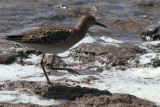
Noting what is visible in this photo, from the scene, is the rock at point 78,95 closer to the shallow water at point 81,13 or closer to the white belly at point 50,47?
the white belly at point 50,47

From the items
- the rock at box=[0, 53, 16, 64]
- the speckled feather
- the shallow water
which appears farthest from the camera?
the shallow water

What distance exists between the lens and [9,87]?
5246mm

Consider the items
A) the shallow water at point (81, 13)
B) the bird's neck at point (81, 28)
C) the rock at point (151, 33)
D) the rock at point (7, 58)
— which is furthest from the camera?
the shallow water at point (81, 13)

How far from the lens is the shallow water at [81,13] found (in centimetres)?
930

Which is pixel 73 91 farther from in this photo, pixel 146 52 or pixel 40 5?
pixel 40 5

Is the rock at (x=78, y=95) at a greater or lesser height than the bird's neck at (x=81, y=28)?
lesser

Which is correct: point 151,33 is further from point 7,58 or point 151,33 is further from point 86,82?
point 7,58

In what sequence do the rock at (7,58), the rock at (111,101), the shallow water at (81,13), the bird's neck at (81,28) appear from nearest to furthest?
the rock at (111,101), the bird's neck at (81,28), the rock at (7,58), the shallow water at (81,13)

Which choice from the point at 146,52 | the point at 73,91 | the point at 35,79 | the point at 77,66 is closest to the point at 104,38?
the point at 146,52

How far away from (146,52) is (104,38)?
5.00 ft

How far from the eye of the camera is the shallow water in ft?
30.5

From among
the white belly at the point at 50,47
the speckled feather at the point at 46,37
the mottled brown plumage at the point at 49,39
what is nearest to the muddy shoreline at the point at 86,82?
the mottled brown plumage at the point at 49,39

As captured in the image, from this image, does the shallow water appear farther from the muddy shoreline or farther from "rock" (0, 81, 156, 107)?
"rock" (0, 81, 156, 107)

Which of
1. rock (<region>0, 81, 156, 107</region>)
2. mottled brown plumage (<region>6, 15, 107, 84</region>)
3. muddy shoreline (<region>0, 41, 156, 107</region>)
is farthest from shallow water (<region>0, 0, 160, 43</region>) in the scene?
rock (<region>0, 81, 156, 107</region>)
